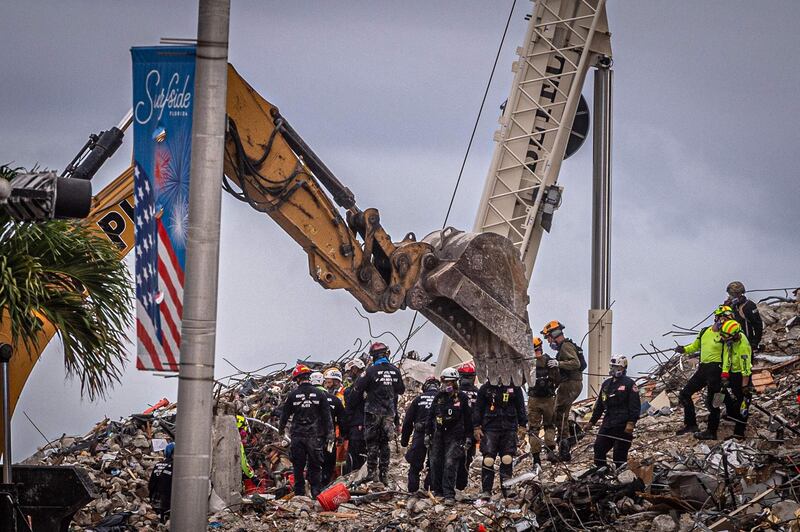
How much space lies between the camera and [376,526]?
625 inches

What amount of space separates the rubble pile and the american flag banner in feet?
20.9

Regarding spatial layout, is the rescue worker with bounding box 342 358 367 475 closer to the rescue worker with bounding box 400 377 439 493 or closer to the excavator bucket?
the rescue worker with bounding box 400 377 439 493

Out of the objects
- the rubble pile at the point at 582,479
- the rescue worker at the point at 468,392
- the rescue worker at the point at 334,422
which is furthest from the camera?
the rescue worker at the point at 334,422

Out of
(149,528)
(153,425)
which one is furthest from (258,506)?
(153,425)

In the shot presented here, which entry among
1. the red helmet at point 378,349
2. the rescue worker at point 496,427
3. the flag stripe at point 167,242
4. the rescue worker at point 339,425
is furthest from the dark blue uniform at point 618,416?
the flag stripe at point 167,242

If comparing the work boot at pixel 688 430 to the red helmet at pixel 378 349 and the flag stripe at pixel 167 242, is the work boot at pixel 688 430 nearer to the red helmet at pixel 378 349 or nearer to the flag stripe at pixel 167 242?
the red helmet at pixel 378 349

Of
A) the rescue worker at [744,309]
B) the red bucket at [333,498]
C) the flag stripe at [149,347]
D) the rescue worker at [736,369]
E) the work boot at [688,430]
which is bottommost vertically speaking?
the red bucket at [333,498]

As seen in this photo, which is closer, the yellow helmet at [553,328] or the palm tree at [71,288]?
the palm tree at [71,288]

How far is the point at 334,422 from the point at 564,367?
3650 millimetres

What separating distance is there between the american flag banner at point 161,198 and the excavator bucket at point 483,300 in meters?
5.26

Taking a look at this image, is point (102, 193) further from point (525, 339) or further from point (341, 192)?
point (525, 339)

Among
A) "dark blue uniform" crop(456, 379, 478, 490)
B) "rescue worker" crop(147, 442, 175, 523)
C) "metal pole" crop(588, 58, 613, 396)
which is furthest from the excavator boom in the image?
"metal pole" crop(588, 58, 613, 396)

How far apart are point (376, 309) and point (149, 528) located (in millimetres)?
4719

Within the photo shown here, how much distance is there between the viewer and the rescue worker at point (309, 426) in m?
18.5
